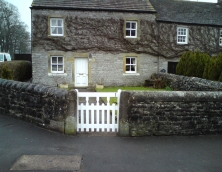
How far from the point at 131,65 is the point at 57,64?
6.23m

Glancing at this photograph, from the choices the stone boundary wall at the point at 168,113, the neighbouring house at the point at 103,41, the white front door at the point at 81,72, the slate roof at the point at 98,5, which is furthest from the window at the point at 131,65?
the stone boundary wall at the point at 168,113

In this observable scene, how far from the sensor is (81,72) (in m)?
16.8

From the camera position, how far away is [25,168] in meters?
3.84

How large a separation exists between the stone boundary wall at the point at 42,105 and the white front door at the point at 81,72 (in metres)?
9.67

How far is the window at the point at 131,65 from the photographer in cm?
1758

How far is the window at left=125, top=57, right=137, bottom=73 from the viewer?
692 inches

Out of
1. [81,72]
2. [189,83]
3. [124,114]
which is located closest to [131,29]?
[81,72]

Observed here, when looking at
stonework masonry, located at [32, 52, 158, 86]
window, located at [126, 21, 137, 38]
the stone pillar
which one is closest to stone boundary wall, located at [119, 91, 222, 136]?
the stone pillar

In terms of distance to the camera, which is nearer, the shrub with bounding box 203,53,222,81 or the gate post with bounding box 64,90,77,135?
the gate post with bounding box 64,90,77,135

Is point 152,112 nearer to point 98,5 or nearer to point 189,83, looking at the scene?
point 189,83

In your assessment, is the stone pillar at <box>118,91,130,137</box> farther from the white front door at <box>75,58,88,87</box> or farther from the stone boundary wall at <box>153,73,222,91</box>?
the white front door at <box>75,58,88,87</box>

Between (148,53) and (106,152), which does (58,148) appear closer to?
(106,152)

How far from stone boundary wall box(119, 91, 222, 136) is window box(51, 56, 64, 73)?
11944mm

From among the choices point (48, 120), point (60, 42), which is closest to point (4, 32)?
point (60, 42)
